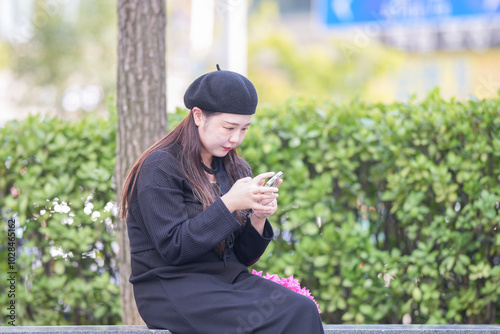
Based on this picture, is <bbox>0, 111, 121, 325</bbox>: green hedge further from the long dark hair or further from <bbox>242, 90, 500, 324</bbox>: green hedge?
the long dark hair

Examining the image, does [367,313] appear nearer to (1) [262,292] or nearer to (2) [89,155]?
(1) [262,292]

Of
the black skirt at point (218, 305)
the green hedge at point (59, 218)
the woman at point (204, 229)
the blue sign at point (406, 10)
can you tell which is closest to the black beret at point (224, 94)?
the woman at point (204, 229)

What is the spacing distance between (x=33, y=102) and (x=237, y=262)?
59.5 ft

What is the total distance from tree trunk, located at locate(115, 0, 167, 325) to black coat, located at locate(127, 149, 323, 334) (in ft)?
3.69

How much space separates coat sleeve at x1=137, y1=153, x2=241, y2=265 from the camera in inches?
96.4

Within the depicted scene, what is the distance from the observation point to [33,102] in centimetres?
1953

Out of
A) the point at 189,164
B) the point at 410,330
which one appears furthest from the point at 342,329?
the point at 189,164

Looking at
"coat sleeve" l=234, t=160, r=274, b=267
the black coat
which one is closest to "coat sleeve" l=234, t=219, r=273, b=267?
"coat sleeve" l=234, t=160, r=274, b=267

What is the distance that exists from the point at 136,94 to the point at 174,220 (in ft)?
5.08

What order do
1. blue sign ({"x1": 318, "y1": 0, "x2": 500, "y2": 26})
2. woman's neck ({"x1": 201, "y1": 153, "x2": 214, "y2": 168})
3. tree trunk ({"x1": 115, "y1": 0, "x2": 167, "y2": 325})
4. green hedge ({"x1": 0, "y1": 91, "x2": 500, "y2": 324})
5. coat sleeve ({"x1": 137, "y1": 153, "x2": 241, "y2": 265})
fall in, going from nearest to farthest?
coat sleeve ({"x1": 137, "y1": 153, "x2": 241, "y2": 265}), woman's neck ({"x1": 201, "y1": 153, "x2": 214, "y2": 168}), tree trunk ({"x1": 115, "y1": 0, "x2": 167, "y2": 325}), green hedge ({"x1": 0, "y1": 91, "x2": 500, "y2": 324}), blue sign ({"x1": 318, "y1": 0, "x2": 500, "y2": 26})

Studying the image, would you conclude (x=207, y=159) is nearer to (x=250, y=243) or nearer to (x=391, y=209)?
(x=250, y=243)

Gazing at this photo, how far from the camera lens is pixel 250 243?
9.42 ft

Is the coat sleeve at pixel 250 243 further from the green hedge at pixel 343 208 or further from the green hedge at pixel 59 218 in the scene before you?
the green hedge at pixel 59 218

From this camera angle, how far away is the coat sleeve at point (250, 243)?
2852 mm
